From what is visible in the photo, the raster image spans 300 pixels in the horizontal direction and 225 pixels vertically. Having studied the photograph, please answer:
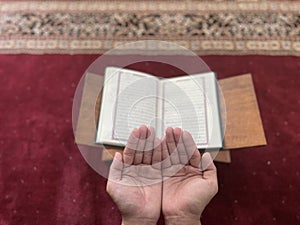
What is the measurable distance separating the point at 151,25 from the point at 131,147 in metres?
0.75

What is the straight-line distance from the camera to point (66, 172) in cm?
115

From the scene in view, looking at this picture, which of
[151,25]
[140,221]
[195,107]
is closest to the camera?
[140,221]

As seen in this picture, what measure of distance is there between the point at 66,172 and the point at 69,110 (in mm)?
238

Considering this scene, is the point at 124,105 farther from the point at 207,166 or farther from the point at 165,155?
the point at 207,166

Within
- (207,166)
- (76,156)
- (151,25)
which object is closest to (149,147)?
(207,166)

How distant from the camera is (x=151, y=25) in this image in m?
1.50

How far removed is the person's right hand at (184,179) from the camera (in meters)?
0.86

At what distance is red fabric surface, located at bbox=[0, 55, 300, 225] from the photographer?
108cm

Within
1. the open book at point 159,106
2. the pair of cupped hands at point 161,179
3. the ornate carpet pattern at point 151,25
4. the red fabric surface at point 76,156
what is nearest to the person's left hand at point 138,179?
A: the pair of cupped hands at point 161,179

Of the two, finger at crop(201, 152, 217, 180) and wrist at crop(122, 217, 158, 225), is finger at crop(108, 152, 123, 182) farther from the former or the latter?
finger at crop(201, 152, 217, 180)

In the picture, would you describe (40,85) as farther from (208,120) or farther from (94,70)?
(208,120)

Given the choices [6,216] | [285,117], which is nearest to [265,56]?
[285,117]

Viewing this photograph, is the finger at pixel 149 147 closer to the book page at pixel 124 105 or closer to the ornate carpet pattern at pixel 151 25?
the book page at pixel 124 105

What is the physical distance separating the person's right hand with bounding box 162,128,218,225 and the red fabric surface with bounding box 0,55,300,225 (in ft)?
0.72
